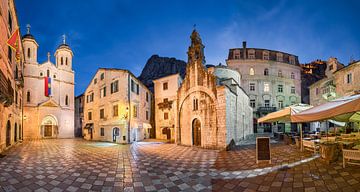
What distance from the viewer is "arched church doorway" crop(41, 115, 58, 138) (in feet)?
101

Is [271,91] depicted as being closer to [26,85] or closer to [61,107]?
[61,107]

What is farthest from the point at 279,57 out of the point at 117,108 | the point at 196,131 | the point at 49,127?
the point at 49,127

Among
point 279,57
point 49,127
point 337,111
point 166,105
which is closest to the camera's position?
point 337,111

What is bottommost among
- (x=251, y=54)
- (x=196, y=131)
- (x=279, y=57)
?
(x=196, y=131)

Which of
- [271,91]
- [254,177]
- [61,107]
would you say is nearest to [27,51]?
[61,107]

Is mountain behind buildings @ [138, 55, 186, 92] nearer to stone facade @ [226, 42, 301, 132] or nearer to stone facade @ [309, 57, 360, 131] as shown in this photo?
stone facade @ [226, 42, 301, 132]

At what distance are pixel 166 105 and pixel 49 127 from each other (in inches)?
747

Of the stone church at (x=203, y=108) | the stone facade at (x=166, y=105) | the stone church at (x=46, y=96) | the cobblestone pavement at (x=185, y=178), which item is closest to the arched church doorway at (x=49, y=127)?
the stone church at (x=46, y=96)

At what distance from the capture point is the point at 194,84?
18969 millimetres

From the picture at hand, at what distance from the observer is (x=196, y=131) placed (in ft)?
61.4

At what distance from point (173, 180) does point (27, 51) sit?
34.0 m

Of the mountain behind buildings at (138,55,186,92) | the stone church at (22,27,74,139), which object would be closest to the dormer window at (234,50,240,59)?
the mountain behind buildings at (138,55,186,92)

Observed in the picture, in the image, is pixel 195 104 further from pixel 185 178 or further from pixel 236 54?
pixel 236 54

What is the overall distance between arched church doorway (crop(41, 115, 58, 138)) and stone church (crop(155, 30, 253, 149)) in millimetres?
22654
